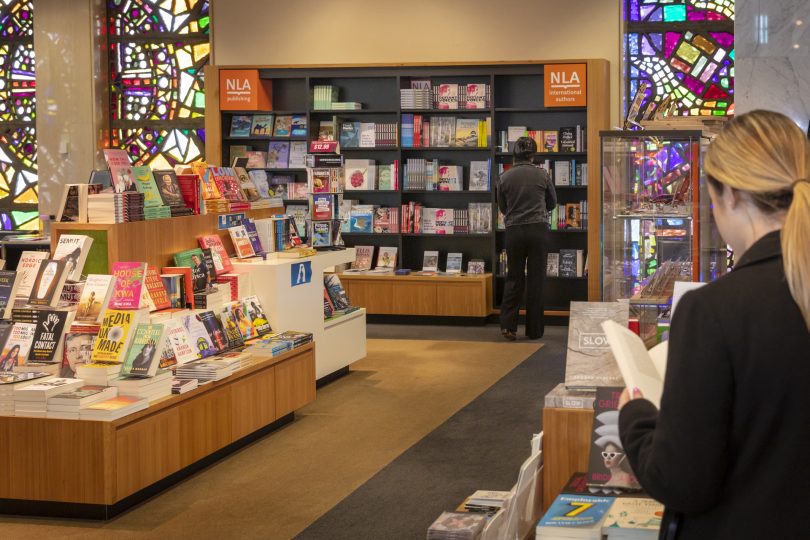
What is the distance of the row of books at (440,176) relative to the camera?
34.8 feet

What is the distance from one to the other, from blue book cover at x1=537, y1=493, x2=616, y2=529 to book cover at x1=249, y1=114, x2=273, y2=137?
8.91m

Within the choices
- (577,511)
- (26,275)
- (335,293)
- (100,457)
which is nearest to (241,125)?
(335,293)

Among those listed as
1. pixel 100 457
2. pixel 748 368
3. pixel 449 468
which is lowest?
pixel 449 468

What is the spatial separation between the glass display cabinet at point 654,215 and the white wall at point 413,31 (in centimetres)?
519

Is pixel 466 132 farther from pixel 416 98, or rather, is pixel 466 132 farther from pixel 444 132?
pixel 416 98

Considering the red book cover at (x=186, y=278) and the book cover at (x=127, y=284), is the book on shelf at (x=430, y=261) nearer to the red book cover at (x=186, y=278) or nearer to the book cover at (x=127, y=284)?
the red book cover at (x=186, y=278)

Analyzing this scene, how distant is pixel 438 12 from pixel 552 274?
296 centimetres

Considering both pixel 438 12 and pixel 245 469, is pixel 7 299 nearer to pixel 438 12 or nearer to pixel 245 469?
pixel 245 469

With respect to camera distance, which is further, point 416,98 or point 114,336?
point 416,98

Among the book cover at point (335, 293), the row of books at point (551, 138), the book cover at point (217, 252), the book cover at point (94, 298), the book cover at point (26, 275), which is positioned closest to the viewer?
the book cover at point (94, 298)

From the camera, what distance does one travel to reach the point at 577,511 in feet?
8.28

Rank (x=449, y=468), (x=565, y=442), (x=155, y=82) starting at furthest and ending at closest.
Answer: (x=155, y=82), (x=449, y=468), (x=565, y=442)

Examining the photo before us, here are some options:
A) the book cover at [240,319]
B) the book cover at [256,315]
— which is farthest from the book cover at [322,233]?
the book cover at [240,319]

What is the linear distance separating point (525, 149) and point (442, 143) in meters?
1.47
